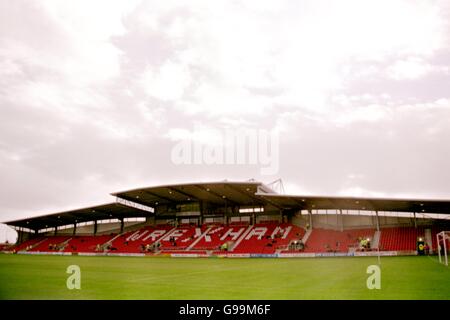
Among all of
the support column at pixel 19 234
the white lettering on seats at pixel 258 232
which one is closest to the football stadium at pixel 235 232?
the white lettering on seats at pixel 258 232

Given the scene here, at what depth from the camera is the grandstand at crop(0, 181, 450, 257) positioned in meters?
43.4

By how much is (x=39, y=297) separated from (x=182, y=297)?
4.56 m

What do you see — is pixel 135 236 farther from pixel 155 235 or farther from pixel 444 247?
pixel 444 247

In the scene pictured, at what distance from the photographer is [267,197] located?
48656 millimetres

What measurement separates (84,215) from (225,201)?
30.0 m

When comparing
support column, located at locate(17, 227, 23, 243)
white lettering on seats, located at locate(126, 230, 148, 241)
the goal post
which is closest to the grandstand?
white lettering on seats, located at locate(126, 230, 148, 241)

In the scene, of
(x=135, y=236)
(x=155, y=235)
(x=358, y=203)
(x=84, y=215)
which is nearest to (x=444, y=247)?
(x=358, y=203)

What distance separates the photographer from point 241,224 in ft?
188

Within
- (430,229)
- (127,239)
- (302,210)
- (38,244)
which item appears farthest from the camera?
(38,244)

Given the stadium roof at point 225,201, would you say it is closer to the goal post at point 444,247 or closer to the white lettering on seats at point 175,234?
the white lettering on seats at point 175,234

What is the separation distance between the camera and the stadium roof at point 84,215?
2443 inches

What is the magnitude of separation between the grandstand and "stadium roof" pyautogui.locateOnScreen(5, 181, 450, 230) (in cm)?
11
